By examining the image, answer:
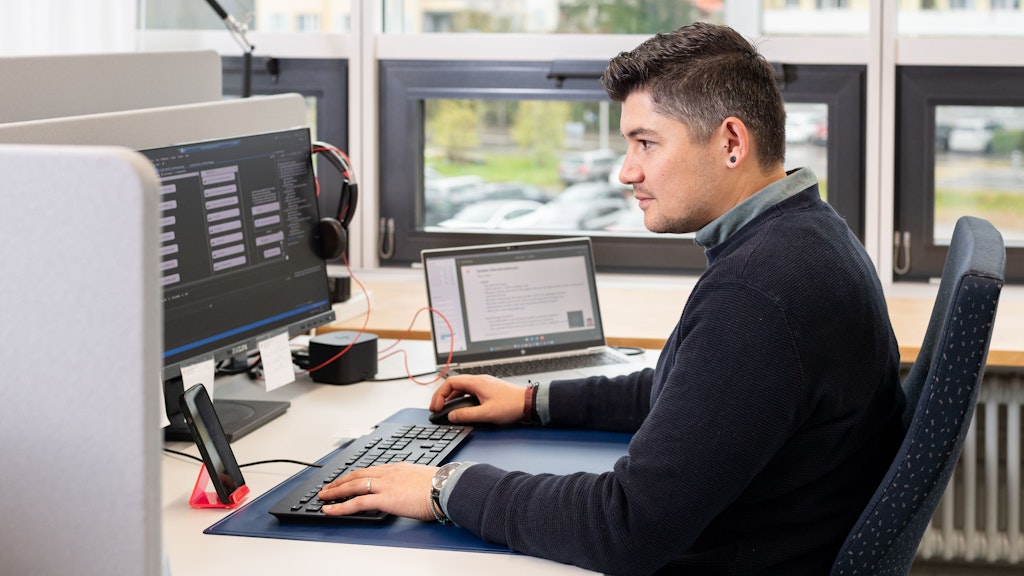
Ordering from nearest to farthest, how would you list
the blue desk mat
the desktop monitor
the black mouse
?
the blue desk mat, the desktop monitor, the black mouse

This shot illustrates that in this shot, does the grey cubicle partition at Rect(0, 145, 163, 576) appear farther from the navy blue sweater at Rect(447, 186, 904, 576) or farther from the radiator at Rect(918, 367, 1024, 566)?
the radiator at Rect(918, 367, 1024, 566)

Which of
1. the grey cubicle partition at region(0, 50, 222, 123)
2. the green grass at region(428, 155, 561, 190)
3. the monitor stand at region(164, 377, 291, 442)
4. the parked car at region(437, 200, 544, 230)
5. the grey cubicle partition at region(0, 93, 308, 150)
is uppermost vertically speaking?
the grey cubicle partition at region(0, 50, 222, 123)

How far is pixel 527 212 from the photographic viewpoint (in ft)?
9.58

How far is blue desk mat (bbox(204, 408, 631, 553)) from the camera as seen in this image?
3.96 feet

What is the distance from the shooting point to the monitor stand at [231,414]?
1526 mm

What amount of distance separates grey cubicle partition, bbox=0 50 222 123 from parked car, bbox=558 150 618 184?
1.08 meters

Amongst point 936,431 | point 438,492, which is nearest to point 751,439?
point 936,431

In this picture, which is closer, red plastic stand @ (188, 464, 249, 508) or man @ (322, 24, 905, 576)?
man @ (322, 24, 905, 576)

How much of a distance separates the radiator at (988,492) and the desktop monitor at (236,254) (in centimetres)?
149

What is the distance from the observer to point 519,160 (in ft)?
9.49

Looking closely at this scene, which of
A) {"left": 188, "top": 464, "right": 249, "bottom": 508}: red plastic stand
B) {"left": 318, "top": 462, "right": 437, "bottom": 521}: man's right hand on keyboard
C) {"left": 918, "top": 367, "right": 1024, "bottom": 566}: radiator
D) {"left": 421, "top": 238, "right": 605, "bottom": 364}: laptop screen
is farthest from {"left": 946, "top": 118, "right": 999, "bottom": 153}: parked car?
{"left": 188, "top": 464, "right": 249, "bottom": 508}: red plastic stand

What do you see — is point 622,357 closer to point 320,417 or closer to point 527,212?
point 320,417

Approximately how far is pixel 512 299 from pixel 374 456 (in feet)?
2.17

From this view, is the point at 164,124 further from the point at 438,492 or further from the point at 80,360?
the point at 80,360
